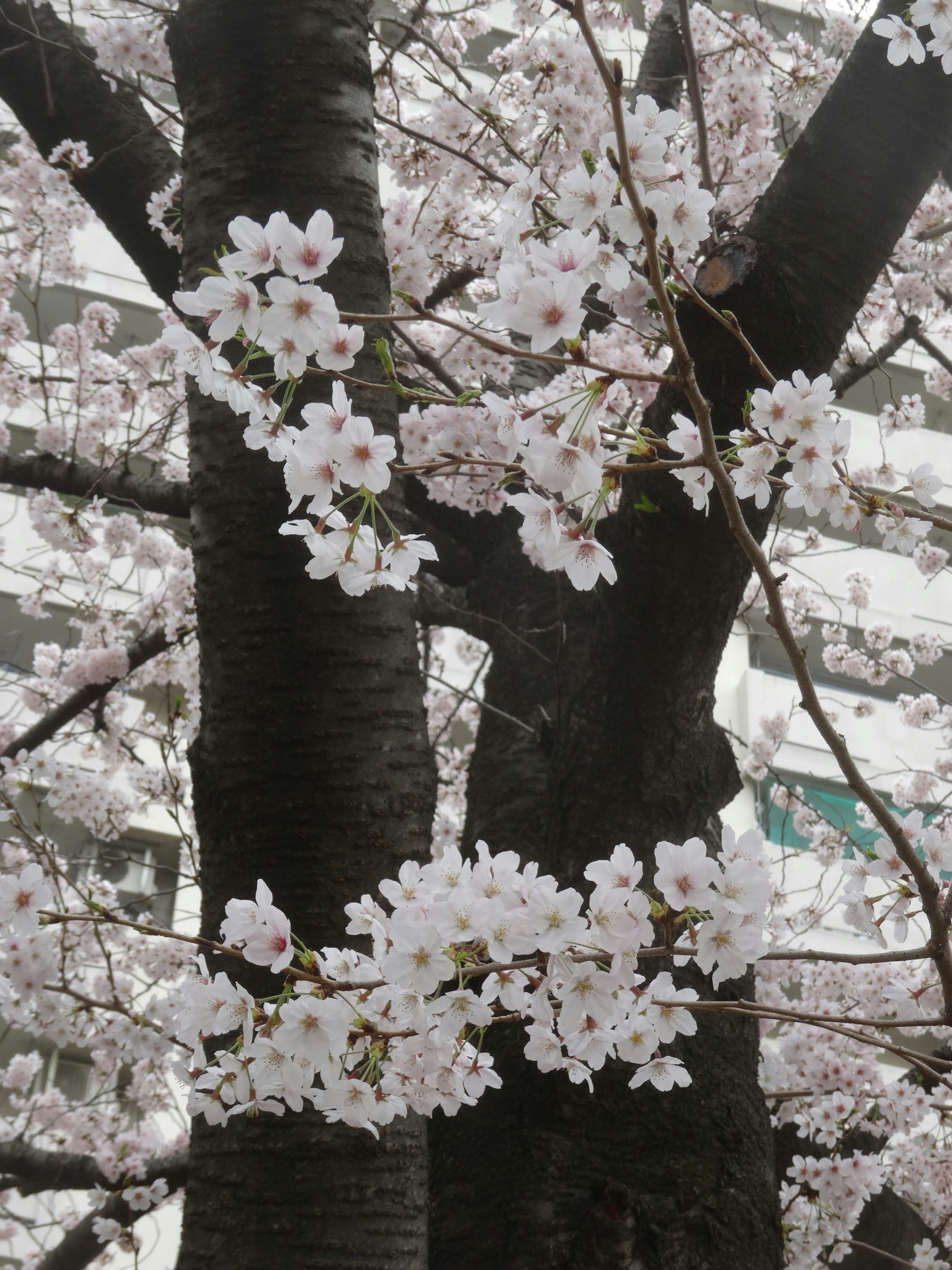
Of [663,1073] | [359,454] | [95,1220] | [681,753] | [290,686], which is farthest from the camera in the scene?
[95,1220]

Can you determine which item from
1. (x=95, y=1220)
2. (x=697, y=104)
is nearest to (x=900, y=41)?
(x=697, y=104)

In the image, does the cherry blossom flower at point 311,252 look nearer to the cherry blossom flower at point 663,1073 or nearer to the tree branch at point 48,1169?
the cherry blossom flower at point 663,1073

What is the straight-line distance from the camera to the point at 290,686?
1318 mm

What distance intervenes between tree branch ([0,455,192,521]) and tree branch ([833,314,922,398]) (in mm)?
1731

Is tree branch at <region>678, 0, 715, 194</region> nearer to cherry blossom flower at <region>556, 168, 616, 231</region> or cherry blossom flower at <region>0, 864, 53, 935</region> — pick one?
cherry blossom flower at <region>556, 168, 616, 231</region>

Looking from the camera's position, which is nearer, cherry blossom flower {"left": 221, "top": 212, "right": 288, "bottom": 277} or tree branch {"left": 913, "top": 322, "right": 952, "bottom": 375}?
cherry blossom flower {"left": 221, "top": 212, "right": 288, "bottom": 277}

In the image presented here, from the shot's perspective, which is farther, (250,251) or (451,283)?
(451,283)

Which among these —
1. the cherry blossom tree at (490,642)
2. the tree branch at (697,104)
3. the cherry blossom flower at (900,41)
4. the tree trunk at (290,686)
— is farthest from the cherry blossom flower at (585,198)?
the tree branch at (697,104)

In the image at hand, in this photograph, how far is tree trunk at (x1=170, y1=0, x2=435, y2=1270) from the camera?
A: 1140 mm

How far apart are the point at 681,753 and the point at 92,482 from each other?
79.7 inches

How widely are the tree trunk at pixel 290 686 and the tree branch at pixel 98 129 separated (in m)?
0.65

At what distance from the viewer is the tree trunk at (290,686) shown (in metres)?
1.14

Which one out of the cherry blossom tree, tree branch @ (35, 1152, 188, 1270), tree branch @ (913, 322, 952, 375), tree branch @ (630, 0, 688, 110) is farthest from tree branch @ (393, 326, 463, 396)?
tree branch @ (35, 1152, 188, 1270)

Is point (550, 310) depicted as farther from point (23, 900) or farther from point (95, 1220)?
point (95, 1220)
